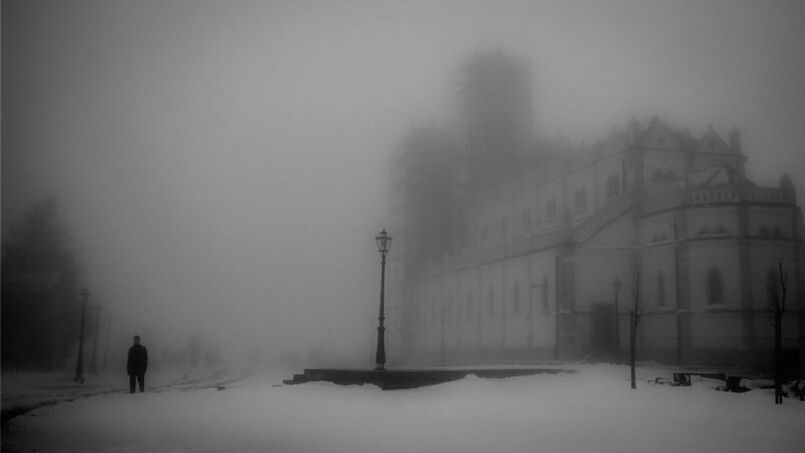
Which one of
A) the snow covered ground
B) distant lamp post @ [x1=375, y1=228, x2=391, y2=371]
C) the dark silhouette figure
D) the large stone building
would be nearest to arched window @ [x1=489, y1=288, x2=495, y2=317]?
the large stone building

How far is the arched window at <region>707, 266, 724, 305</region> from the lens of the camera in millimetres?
40719

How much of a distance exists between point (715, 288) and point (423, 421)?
29.3 meters

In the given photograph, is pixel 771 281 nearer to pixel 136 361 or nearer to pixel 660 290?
pixel 660 290

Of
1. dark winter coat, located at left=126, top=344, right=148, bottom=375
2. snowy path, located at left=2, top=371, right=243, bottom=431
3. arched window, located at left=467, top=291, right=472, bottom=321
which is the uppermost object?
arched window, located at left=467, top=291, right=472, bottom=321

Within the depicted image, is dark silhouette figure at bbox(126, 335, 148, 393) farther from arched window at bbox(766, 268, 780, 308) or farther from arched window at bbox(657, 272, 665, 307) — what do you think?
arched window at bbox(766, 268, 780, 308)

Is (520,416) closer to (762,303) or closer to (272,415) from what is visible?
(272,415)

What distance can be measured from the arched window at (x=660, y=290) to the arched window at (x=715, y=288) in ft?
9.78

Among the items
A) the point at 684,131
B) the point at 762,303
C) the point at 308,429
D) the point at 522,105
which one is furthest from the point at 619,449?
the point at 522,105

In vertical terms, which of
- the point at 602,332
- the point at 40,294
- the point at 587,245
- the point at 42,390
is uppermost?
the point at 587,245

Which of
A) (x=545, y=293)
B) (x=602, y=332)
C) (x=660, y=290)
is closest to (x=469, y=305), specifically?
(x=545, y=293)

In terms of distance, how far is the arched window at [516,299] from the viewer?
52.1 m

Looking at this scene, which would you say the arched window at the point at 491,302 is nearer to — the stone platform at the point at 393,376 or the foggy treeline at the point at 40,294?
the foggy treeline at the point at 40,294

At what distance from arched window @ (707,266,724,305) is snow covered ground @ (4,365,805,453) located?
16.8 meters

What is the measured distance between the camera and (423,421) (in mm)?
17031
